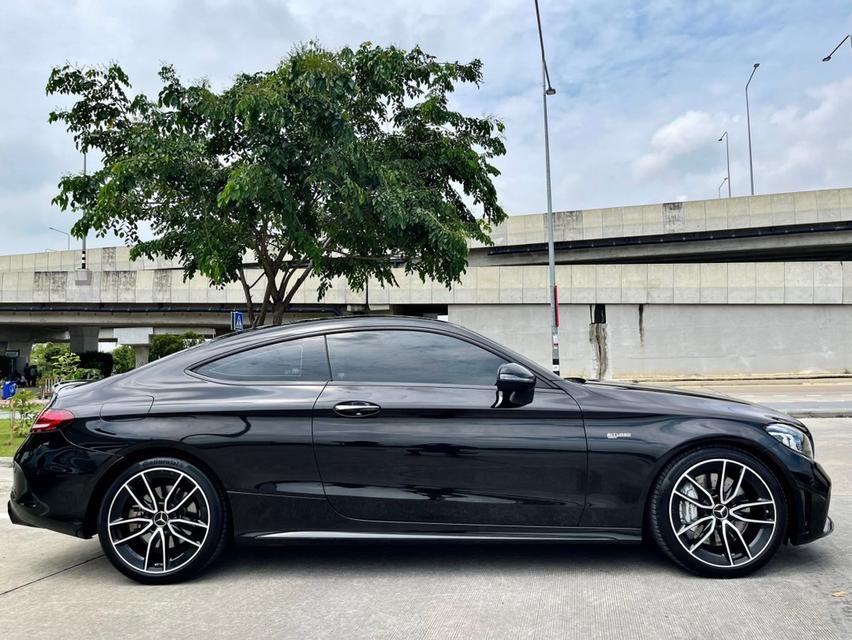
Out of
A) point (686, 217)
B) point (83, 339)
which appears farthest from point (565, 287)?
point (83, 339)

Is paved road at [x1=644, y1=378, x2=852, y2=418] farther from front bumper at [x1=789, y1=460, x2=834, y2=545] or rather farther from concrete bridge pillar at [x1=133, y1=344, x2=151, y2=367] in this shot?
concrete bridge pillar at [x1=133, y1=344, x2=151, y2=367]

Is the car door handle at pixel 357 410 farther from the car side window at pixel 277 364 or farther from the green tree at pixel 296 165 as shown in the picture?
the green tree at pixel 296 165

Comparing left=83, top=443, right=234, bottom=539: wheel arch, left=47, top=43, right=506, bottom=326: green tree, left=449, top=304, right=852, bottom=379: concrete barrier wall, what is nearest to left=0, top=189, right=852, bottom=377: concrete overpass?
left=449, top=304, right=852, bottom=379: concrete barrier wall

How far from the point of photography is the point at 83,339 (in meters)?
49.3

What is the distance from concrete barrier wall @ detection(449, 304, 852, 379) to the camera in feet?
86.2

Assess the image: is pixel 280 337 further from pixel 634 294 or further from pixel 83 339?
pixel 83 339

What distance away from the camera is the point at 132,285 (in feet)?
104

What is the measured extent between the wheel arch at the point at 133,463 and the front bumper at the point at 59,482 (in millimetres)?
21

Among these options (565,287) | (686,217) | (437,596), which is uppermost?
(686,217)

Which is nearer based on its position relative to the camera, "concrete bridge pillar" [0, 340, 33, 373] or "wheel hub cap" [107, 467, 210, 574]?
"wheel hub cap" [107, 467, 210, 574]

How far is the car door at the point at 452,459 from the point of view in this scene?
356cm

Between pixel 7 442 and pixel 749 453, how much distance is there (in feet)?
36.0

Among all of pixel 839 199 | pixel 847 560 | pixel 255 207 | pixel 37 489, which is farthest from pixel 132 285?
pixel 839 199

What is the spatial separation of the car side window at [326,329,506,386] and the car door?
0.15 meters
